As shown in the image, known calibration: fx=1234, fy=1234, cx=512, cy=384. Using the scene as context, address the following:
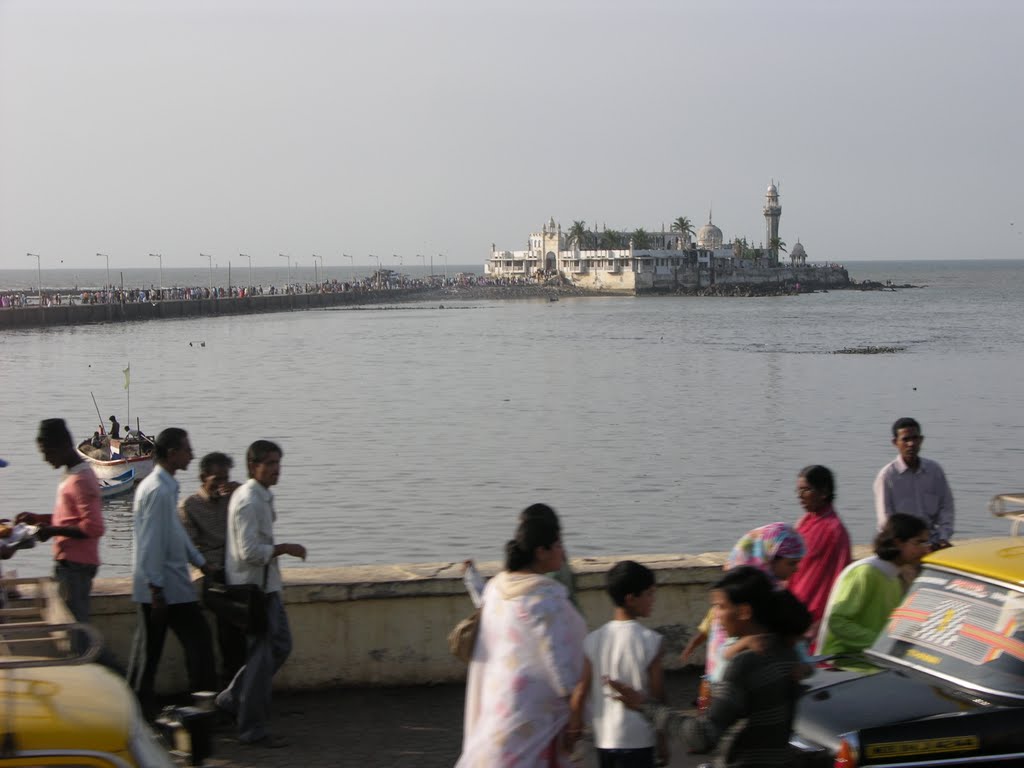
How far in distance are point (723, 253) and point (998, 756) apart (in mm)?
180636

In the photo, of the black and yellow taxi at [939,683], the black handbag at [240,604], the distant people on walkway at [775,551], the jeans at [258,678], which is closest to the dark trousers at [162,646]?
the black handbag at [240,604]

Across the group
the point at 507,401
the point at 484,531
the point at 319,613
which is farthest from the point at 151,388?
the point at 319,613

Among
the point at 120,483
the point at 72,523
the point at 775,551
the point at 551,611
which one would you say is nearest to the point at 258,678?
the point at 72,523

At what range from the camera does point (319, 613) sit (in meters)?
7.02

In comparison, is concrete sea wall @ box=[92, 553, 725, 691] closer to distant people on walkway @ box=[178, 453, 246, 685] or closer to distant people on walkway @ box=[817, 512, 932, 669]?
distant people on walkway @ box=[178, 453, 246, 685]

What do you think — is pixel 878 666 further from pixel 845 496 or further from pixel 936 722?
pixel 845 496

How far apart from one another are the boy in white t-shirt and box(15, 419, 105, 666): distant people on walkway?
9.79 ft

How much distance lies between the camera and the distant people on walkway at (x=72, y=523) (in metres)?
6.31

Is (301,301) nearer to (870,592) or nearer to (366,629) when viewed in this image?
(366,629)

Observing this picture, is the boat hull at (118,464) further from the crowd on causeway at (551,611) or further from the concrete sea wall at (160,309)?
the concrete sea wall at (160,309)

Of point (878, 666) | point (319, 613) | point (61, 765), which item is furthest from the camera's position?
point (319, 613)

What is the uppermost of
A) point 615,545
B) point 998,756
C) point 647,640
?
point 647,640

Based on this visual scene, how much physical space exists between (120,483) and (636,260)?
142 metres

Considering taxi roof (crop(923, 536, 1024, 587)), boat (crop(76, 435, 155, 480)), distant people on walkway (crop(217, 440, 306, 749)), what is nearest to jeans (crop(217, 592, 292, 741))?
distant people on walkway (crop(217, 440, 306, 749))
